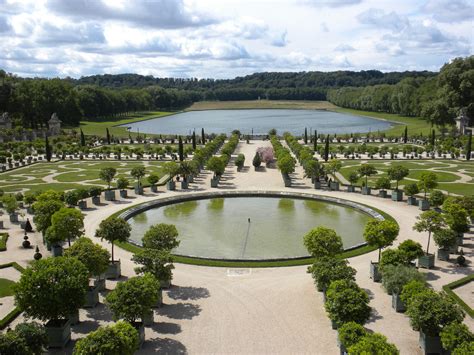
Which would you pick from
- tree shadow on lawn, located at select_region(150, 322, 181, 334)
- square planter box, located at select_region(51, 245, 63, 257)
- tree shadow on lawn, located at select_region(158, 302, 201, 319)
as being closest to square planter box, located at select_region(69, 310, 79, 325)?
tree shadow on lawn, located at select_region(150, 322, 181, 334)

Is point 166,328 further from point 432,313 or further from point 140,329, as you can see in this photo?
point 432,313

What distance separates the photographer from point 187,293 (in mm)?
24031

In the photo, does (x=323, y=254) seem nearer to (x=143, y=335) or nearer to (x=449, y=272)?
(x=449, y=272)

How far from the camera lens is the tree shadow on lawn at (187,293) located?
23.5 metres

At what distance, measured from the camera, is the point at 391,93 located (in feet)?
479

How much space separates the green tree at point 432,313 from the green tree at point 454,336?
931mm

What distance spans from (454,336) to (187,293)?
12.5m

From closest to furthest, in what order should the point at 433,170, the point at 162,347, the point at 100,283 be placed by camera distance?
the point at 162,347, the point at 100,283, the point at 433,170

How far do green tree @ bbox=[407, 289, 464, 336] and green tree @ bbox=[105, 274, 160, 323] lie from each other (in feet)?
33.9

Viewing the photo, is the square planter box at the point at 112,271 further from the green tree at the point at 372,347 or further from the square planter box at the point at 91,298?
the green tree at the point at 372,347

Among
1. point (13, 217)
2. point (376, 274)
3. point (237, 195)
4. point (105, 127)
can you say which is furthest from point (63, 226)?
point (105, 127)

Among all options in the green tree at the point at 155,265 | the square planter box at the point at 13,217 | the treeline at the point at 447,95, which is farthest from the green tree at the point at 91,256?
the treeline at the point at 447,95

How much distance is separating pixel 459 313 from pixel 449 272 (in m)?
8.70

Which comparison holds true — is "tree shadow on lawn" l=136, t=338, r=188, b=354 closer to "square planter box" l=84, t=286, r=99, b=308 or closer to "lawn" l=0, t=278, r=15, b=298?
"square planter box" l=84, t=286, r=99, b=308
